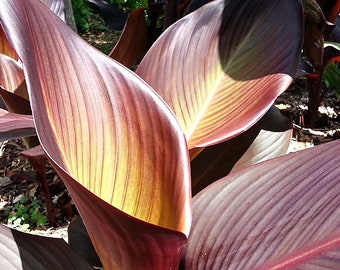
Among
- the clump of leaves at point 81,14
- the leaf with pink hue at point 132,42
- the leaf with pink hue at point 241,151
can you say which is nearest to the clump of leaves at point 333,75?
the leaf with pink hue at point 132,42

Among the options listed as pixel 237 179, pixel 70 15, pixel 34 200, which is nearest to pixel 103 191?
pixel 237 179

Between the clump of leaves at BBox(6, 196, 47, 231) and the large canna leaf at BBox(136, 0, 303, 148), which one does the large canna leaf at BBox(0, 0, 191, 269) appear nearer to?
the large canna leaf at BBox(136, 0, 303, 148)

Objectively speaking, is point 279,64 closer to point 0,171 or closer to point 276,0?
point 276,0

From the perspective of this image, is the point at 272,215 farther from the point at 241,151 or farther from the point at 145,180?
the point at 241,151

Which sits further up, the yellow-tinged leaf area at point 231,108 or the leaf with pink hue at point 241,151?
the yellow-tinged leaf area at point 231,108

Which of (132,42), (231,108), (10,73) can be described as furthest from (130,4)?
(231,108)

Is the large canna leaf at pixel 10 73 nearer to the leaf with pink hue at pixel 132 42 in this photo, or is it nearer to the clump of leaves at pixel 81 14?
the leaf with pink hue at pixel 132 42
